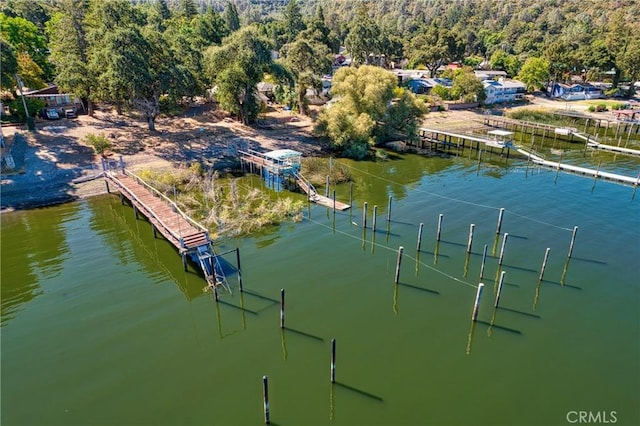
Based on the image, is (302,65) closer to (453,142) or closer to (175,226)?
(453,142)

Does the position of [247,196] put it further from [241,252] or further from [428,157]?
[428,157]

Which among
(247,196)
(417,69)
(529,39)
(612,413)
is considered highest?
(529,39)

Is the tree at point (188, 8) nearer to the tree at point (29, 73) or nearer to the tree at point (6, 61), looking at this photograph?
the tree at point (29, 73)

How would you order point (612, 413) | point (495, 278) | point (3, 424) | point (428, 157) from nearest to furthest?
point (3, 424) < point (612, 413) < point (495, 278) < point (428, 157)

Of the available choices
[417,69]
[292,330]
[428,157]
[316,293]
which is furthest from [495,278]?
[417,69]

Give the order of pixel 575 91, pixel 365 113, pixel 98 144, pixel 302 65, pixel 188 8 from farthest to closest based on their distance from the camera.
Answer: pixel 188 8 → pixel 575 91 → pixel 302 65 → pixel 365 113 → pixel 98 144

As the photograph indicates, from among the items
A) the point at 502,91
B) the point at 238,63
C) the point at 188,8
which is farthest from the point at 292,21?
the point at 238,63

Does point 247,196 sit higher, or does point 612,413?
point 247,196

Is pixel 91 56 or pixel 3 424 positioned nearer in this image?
pixel 3 424

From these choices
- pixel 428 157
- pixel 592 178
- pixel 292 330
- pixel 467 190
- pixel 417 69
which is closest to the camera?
pixel 292 330
